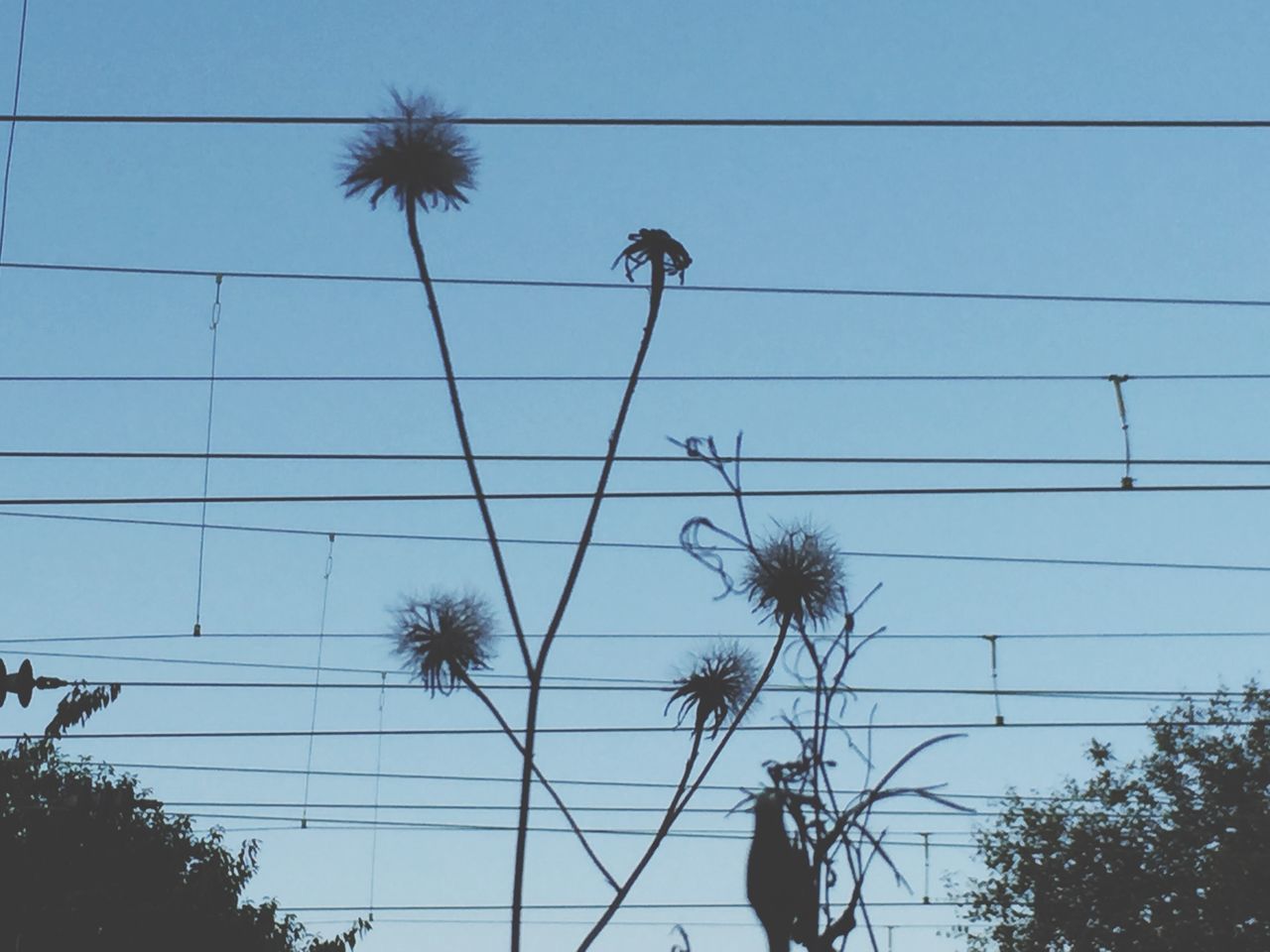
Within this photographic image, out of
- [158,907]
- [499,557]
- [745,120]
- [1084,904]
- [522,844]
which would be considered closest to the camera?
[522,844]

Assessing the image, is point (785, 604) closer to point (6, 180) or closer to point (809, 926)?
point (809, 926)

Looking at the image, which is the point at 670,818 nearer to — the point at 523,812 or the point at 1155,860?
the point at 523,812

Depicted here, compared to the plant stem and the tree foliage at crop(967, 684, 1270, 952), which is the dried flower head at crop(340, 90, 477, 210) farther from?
the tree foliage at crop(967, 684, 1270, 952)

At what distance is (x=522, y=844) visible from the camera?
14.1 feet

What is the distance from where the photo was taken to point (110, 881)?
26.9 metres

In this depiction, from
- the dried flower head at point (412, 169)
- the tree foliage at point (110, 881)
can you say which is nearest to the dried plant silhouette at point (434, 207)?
the dried flower head at point (412, 169)

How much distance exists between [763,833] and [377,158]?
2897mm

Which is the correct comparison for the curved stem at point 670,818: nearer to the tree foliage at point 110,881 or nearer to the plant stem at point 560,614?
the plant stem at point 560,614

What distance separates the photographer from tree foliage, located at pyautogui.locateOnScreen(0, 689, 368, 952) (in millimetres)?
25812

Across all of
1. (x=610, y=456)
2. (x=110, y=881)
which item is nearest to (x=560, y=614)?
(x=610, y=456)

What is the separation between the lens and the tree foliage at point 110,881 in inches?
1016

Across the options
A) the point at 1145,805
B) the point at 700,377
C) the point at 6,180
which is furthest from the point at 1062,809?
the point at 6,180

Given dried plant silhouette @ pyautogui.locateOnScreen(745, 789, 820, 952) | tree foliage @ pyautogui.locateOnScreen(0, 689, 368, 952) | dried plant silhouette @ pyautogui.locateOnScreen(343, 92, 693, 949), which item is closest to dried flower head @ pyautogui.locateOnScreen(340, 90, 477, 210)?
dried plant silhouette @ pyautogui.locateOnScreen(343, 92, 693, 949)

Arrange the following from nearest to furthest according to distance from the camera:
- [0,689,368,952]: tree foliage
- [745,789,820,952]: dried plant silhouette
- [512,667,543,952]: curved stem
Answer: [745,789,820,952]: dried plant silhouette, [512,667,543,952]: curved stem, [0,689,368,952]: tree foliage
